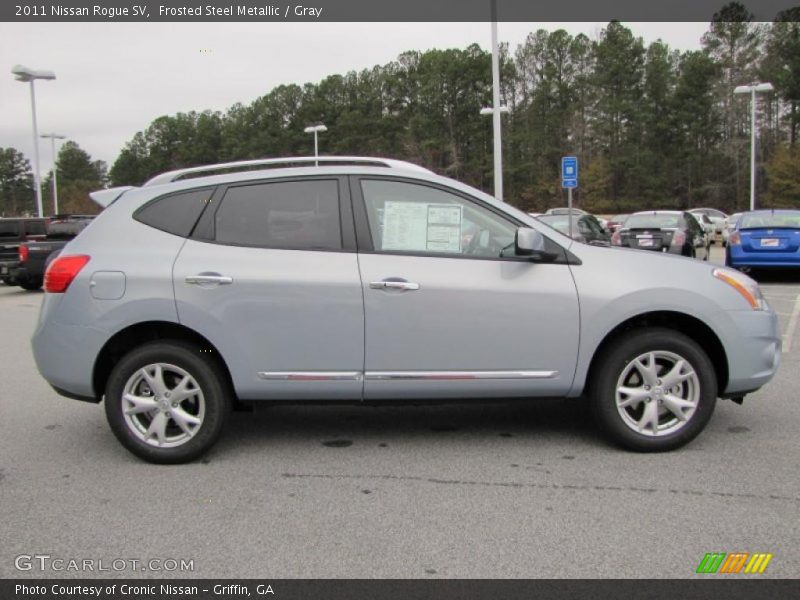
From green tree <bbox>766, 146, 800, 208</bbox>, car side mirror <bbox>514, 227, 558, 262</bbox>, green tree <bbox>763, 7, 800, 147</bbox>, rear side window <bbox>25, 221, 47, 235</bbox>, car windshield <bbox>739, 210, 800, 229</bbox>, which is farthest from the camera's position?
green tree <bbox>763, 7, 800, 147</bbox>

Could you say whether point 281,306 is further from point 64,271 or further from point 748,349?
point 748,349

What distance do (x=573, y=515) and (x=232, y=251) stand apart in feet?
8.10

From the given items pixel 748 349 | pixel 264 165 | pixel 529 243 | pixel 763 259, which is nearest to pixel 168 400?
pixel 264 165


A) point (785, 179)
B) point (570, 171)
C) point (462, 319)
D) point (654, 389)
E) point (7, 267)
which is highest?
point (785, 179)

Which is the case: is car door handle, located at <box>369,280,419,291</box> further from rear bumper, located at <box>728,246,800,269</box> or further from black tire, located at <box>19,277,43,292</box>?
black tire, located at <box>19,277,43,292</box>

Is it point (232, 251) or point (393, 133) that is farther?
point (393, 133)

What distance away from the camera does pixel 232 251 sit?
4.48 m

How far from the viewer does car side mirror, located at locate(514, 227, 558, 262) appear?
14.1 ft

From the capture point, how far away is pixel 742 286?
459 cm

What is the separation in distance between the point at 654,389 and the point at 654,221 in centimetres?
1242

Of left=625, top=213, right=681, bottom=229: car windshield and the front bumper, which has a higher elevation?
left=625, top=213, right=681, bottom=229: car windshield
